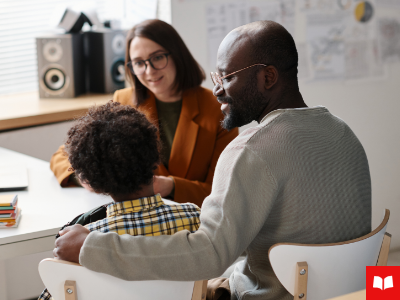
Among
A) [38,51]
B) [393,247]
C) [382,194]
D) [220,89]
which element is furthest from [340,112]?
[38,51]

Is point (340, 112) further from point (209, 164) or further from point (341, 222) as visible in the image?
point (341, 222)

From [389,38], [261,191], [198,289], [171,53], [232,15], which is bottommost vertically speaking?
[198,289]

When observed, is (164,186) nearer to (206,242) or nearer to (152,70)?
(152,70)

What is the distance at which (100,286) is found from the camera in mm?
958

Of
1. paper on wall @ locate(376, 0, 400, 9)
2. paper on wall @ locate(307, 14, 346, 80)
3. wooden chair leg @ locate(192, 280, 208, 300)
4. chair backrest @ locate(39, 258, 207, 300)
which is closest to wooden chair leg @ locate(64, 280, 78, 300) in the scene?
chair backrest @ locate(39, 258, 207, 300)

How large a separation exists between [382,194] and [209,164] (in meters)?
1.44

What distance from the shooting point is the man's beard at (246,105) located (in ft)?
3.76

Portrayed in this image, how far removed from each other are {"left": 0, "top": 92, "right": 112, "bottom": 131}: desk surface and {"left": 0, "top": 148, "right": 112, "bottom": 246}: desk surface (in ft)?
2.28

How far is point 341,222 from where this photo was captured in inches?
41.4

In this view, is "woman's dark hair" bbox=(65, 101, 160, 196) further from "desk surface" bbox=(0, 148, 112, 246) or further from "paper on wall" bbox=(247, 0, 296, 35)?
"paper on wall" bbox=(247, 0, 296, 35)

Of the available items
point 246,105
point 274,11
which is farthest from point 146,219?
point 274,11

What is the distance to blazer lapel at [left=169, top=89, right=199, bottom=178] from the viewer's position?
1941mm

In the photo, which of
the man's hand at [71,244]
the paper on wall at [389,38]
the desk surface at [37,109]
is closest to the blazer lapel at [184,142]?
the desk surface at [37,109]

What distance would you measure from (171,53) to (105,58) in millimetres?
1108
